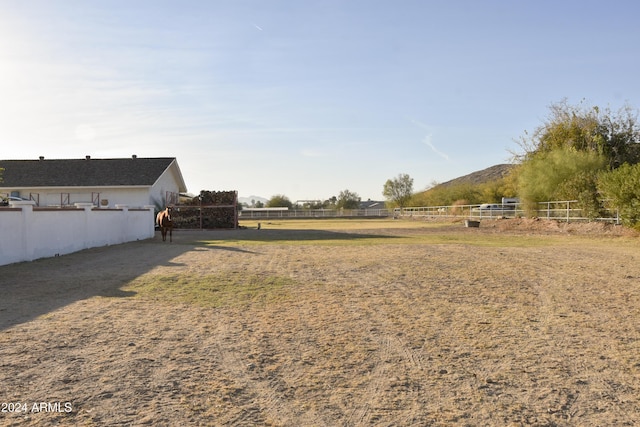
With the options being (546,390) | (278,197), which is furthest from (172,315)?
(278,197)

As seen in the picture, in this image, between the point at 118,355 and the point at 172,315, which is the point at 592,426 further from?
the point at 172,315

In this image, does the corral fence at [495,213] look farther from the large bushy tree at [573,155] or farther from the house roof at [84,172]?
the house roof at [84,172]

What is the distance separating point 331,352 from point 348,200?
116m

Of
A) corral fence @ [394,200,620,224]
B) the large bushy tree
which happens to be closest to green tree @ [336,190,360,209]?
corral fence @ [394,200,620,224]

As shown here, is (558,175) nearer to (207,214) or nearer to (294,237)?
(294,237)

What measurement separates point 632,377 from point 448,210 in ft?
184

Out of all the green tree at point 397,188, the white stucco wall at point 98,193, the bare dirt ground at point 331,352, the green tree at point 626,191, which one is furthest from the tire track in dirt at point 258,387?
the green tree at point 397,188

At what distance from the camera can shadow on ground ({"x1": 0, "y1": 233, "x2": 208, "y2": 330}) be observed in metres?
8.12

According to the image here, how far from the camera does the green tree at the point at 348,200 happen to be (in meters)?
119

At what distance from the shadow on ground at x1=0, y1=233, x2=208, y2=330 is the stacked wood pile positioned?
21.7 metres

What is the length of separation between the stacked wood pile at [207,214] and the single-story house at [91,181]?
2440 mm

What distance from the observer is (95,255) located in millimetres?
16797

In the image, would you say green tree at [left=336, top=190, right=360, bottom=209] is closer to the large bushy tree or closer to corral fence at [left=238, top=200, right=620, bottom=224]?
corral fence at [left=238, top=200, right=620, bottom=224]

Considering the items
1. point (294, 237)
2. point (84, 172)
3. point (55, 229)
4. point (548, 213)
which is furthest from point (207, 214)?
point (548, 213)
